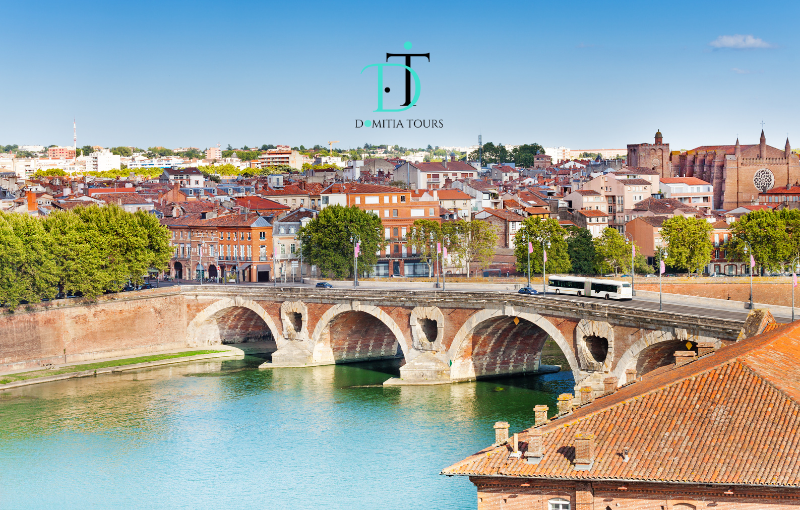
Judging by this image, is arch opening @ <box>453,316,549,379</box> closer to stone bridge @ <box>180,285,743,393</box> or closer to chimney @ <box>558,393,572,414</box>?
stone bridge @ <box>180,285,743,393</box>

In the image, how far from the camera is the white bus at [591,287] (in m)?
61.2

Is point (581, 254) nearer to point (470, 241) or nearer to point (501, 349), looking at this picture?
point (470, 241)

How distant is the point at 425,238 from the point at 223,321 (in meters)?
25.1

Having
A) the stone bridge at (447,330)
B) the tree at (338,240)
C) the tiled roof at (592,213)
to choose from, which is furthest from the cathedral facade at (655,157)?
the stone bridge at (447,330)

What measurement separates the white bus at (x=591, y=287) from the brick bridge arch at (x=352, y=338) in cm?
1096

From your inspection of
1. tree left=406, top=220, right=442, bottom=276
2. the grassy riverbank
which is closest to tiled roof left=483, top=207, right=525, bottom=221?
tree left=406, top=220, right=442, bottom=276

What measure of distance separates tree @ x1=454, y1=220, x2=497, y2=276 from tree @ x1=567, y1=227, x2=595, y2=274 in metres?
7.23

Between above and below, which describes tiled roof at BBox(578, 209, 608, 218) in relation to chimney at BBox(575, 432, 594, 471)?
above

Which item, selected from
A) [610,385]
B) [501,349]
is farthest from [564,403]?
[501,349]

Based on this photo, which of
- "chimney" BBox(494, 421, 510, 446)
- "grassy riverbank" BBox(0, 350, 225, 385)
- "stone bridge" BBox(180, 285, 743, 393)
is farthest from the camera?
"grassy riverbank" BBox(0, 350, 225, 385)

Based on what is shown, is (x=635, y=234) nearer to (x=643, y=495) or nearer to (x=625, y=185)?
(x=625, y=185)

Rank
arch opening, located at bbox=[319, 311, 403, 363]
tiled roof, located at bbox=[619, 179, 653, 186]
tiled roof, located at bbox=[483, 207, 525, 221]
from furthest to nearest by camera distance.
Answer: tiled roof, located at bbox=[619, 179, 653, 186] < tiled roof, located at bbox=[483, 207, 525, 221] < arch opening, located at bbox=[319, 311, 403, 363]

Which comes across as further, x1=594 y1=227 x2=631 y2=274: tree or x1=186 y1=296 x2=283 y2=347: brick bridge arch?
x1=594 y1=227 x2=631 y2=274: tree

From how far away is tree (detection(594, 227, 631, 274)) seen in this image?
100 m
